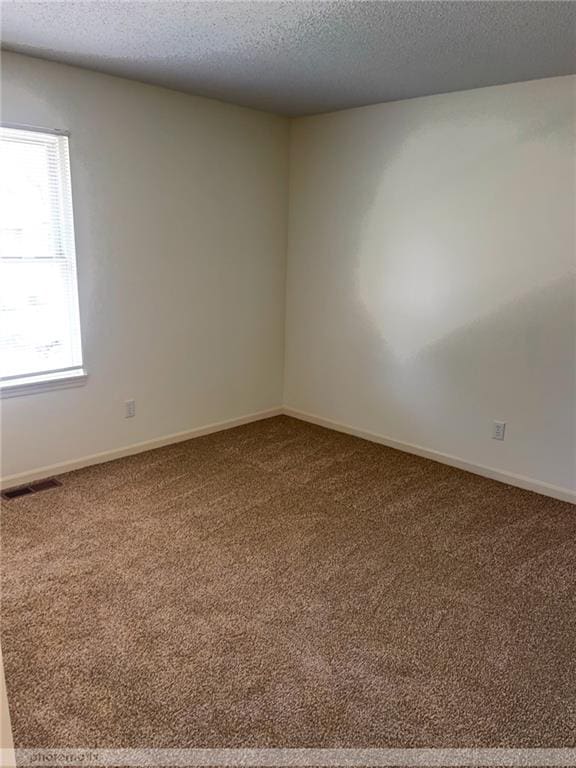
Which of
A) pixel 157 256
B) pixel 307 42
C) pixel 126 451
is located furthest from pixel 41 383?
pixel 307 42

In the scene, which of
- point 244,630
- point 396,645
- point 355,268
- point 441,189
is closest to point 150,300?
point 355,268

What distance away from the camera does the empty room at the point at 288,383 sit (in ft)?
6.28

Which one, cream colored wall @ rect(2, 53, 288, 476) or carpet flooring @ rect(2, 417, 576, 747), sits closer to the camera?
carpet flooring @ rect(2, 417, 576, 747)

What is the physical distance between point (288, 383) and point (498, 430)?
1887mm

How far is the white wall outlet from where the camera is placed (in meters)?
3.60

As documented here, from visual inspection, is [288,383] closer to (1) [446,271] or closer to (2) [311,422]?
(2) [311,422]

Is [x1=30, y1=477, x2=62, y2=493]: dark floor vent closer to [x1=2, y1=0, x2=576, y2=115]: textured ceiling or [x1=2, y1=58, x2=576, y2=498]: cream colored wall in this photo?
[x1=2, y1=58, x2=576, y2=498]: cream colored wall

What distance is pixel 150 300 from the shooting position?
3.81m

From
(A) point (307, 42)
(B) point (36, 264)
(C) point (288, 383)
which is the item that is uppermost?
(A) point (307, 42)

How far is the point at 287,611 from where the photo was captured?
2.32 meters

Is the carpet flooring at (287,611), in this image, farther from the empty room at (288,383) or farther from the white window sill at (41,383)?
the white window sill at (41,383)

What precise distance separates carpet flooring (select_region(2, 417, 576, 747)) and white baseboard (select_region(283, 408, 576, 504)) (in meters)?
0.08

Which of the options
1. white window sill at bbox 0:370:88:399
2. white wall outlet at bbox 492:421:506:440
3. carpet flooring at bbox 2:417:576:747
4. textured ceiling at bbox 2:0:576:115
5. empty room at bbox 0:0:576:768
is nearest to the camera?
carpet flooring at bbox 2:417:576:747

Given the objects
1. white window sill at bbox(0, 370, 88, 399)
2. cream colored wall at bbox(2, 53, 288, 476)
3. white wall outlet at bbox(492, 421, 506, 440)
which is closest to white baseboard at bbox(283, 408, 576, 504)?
white wall outlet at bbox(492, 421, 506, 440)
